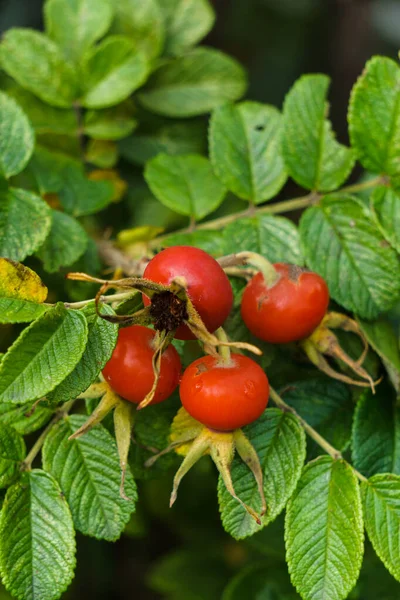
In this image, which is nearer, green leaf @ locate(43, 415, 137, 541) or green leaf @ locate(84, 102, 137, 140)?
green leaf @ locate(43, 415, 137, 541)

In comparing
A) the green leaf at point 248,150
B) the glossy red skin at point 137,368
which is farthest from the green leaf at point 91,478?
the green leaf at point 248,150

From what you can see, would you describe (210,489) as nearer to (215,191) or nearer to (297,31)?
(215,191)

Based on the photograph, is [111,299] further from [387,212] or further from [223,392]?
[387,212]

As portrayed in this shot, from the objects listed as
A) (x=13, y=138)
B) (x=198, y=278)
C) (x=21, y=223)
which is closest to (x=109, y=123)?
(x=13, y=138)

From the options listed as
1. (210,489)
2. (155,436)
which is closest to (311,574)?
(155,436)

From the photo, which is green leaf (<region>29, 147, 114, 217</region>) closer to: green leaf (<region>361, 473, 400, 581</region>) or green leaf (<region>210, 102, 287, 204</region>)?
green leaf (<region>210, 102, 287, 204</region>)

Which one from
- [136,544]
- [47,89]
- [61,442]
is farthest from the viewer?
[136,544]

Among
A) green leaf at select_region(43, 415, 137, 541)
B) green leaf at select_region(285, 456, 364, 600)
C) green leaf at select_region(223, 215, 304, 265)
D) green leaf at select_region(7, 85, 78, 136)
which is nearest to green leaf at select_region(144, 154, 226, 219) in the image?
green leaf at select_region(223, 215, 304, 265)
